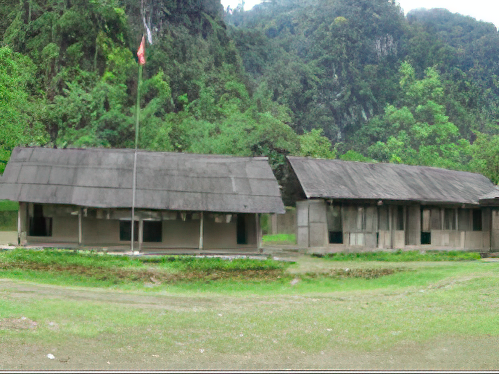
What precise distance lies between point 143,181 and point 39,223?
4766 mm

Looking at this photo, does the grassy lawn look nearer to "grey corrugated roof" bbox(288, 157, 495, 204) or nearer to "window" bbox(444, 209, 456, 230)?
"grey corrugated roof" bbox(288, 157, 495, 204)

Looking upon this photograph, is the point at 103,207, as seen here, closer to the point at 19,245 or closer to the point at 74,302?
the point at 19,245

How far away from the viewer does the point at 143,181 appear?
25531 millimetres

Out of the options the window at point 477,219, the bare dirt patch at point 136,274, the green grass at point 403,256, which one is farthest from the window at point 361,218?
the bare dirt patch at point 136,274

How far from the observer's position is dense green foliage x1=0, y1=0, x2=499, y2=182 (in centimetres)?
4775

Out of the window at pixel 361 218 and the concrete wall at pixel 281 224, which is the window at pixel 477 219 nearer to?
the window at pixel 361 218

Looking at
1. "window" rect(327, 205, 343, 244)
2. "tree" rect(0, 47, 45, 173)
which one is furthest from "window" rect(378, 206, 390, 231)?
"tree" rect(0, 47, 45, 173)

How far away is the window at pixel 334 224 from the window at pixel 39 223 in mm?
12292

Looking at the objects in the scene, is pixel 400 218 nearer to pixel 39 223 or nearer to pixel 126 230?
pixel 126 230

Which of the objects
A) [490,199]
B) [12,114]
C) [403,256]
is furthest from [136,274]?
[490,199]

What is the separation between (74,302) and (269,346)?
526 centimetres

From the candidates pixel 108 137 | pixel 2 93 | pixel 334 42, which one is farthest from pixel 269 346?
pixel 334 42

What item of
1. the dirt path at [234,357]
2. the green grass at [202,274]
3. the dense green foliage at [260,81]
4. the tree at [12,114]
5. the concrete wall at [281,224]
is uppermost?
the dense green foliage at [260,81]

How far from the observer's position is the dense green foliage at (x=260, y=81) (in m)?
47.8
